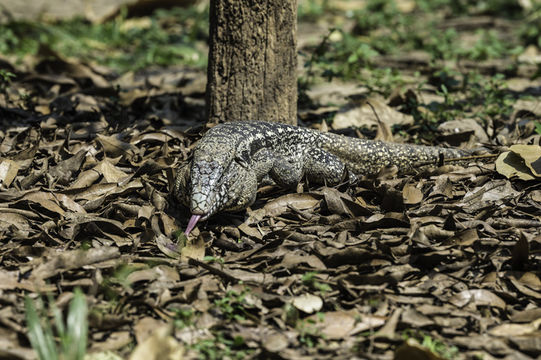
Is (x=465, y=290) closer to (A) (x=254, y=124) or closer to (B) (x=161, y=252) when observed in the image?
(B) (x=161, y=252)

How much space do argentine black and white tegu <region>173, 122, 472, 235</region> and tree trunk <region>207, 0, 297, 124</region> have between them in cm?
35

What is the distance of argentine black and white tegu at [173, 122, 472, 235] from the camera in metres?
4.92

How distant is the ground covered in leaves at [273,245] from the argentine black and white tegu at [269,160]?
0.22 metres

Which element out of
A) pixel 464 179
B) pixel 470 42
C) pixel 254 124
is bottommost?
pixel 464 179

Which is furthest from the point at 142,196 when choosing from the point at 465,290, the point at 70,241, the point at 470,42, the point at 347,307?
the point at 470,42

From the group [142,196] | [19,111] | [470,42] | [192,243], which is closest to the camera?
[192,243]

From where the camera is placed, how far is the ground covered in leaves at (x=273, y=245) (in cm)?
369

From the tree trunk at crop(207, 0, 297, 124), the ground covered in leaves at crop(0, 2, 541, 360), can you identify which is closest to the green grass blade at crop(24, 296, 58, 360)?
the ground covered in leaves at crop(0, 2, 541, 360)

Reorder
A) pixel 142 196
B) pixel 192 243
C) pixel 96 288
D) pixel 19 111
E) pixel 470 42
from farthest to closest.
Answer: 1. pixel 470 42
2. pixel 19 111
3. pixel 142 196
4. pixel 192 243
5. pixel 96 288

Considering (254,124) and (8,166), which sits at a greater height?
(254,124)

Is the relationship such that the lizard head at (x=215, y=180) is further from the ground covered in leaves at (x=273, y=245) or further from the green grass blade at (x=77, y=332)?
the green grass blade at (x=77, y=332)

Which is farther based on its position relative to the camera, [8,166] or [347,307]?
[8,166]

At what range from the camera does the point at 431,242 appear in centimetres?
460

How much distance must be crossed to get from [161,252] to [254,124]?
5.81ft
